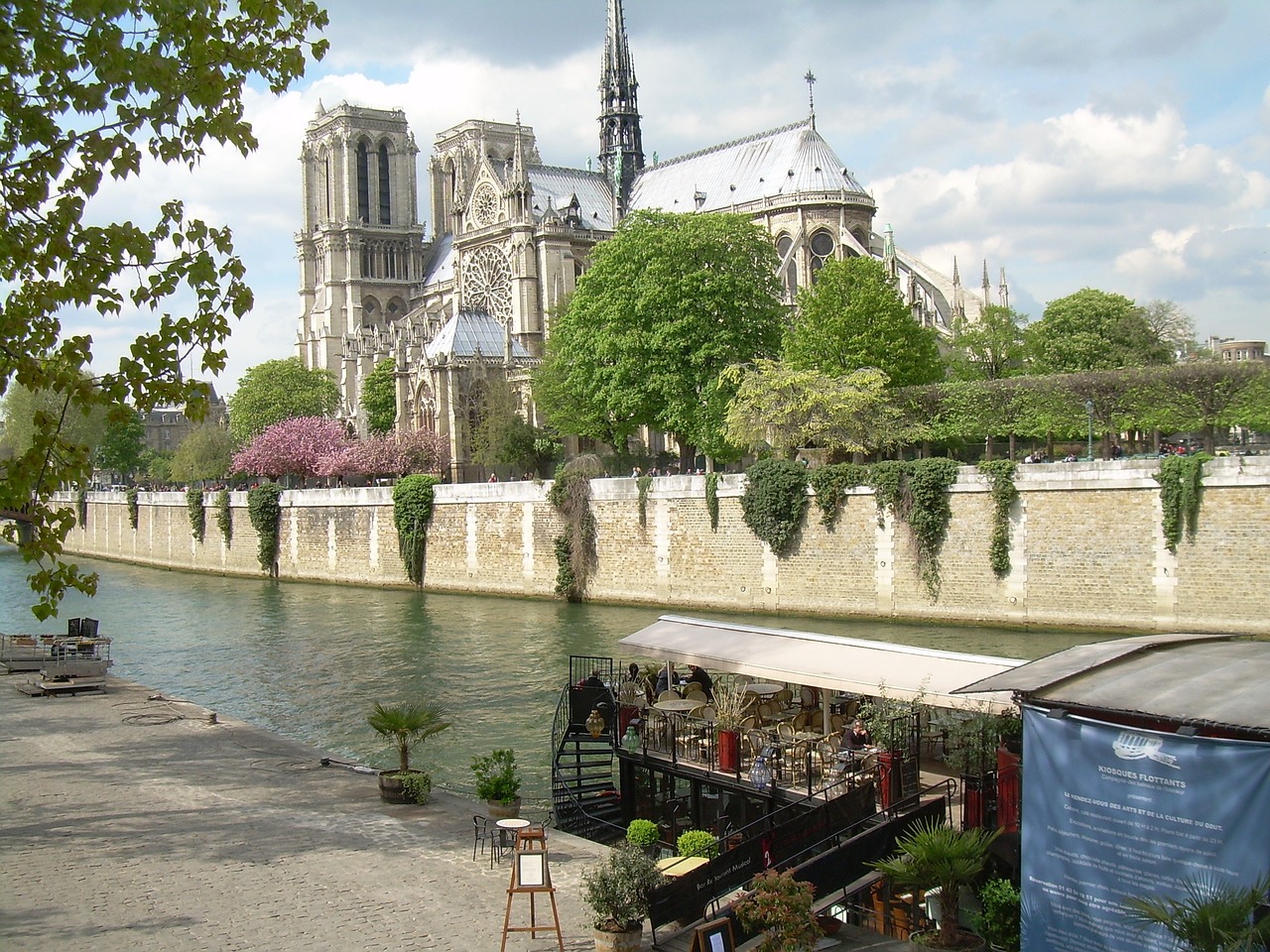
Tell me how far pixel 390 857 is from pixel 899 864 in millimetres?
4955

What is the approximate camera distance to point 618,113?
7994cm

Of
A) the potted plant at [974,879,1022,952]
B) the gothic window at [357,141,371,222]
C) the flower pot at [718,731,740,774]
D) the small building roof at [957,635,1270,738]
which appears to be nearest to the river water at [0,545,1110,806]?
the flower pot at [718,731,740,774]

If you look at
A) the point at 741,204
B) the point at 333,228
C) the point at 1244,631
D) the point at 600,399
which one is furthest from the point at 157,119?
the point at 333,228

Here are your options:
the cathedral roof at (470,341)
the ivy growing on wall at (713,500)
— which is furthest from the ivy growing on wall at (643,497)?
the cathedral roof at (470,341)

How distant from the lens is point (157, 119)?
799 cm

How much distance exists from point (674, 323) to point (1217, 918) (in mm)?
34573

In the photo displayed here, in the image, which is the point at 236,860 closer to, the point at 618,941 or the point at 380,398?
the point at 618,941

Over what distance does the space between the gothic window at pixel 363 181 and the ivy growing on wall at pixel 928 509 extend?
74588 millimetres

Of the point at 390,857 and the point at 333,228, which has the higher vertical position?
the point at 333,228

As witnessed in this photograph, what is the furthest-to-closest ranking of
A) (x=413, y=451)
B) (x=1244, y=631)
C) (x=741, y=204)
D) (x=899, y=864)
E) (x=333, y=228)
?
(x=333, y=228)
(x=741, y=204)
(x=413, y=451)
(x=1244, y=631)
(x=899, y=864)

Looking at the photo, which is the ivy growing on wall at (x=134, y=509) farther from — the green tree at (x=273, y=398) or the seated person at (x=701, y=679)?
the seated person at (x=701, y=679)

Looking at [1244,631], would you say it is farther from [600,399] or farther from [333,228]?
[333,228]

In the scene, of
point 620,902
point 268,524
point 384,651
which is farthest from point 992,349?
point 620,902

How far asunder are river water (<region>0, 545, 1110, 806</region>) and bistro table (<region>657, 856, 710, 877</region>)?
5121 mm
